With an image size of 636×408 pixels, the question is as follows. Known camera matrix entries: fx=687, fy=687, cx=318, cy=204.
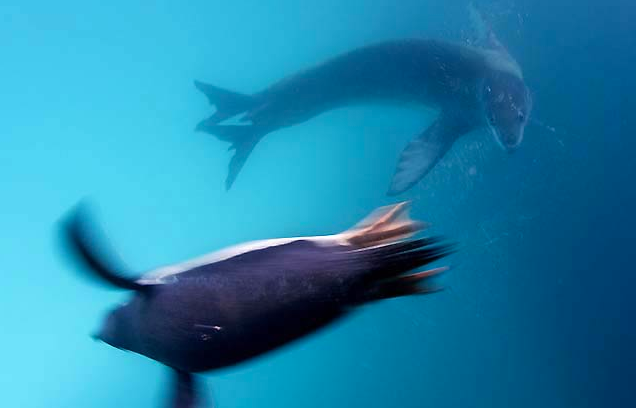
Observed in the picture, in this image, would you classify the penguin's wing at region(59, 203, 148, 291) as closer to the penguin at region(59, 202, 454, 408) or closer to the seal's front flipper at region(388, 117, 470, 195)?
the penguin at region(59, 202, 454, 408)

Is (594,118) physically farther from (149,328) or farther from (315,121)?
(149,328)

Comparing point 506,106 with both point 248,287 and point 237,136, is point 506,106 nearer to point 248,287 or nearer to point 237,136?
point 237,136

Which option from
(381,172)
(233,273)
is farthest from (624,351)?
(233,273)

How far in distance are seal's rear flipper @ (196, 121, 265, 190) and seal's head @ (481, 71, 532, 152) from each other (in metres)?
1.75

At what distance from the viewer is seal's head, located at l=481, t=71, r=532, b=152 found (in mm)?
4246

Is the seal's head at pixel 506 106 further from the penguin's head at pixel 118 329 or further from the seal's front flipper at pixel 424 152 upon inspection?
the penguin's head at pixel 118 329

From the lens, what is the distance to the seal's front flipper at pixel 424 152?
442 cm

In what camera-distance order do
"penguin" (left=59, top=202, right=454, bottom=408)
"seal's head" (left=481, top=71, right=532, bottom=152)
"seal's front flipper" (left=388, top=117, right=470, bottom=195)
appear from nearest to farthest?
"penguin" (left=59, top=202, right=454, bottom=408) < "seal's head" (left=481, top=71, right=532, bottom=152) < "seal's front flipper" (left=388, top=117, right=470, bottom=195)

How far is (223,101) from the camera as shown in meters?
5.11

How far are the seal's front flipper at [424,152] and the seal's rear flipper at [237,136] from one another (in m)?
1.25

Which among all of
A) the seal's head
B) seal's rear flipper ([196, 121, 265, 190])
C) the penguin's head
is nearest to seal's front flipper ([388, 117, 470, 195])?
the seal's head

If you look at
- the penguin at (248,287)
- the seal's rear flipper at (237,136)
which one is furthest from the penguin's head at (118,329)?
the seal's rear flipper at (237,136)

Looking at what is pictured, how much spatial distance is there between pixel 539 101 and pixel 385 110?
1.18 m

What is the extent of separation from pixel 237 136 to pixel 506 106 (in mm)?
1989
